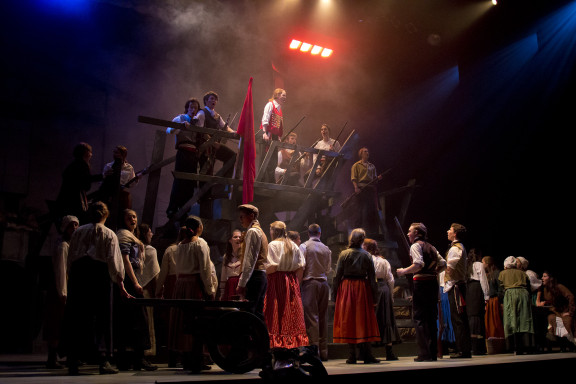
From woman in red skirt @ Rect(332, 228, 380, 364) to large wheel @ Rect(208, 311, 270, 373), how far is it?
6.35 ft

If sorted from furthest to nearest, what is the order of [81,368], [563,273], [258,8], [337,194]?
1. [258,8]
2. [563,273]
3. [337,194]
4. [81,368]

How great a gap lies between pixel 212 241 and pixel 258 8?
22.2ft

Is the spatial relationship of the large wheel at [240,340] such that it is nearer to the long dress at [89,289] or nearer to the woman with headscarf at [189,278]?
the woman with headscarf at [189,278]

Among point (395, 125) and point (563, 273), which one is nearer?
point (563, 273)

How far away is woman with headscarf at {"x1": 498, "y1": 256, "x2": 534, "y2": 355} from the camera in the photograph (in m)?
8.33

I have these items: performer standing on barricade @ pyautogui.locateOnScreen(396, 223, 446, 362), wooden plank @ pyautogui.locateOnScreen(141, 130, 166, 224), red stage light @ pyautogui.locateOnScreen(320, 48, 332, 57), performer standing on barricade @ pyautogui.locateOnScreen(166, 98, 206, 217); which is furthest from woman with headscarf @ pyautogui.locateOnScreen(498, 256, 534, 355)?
red stage light @ pyautogui.locateOnScreen(320, 48, 332, 57)

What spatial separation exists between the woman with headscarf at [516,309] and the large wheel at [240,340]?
591 cm

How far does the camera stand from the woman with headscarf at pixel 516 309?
833 cm

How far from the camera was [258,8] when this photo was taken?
1224 cm

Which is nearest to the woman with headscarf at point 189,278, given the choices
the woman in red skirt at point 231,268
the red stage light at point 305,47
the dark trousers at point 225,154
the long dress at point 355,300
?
the woman in red skirt at point 231,268

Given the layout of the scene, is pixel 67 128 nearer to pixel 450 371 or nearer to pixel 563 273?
pixel 450 371

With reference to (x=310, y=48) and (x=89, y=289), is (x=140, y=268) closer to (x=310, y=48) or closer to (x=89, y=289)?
(x=89, y=289)

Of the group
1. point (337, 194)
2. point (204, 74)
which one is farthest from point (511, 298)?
point (204, 74)

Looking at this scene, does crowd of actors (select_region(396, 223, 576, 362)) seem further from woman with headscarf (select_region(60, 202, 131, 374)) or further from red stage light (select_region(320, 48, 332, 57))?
red stage light (select_region(320, 48, 332, 57))
